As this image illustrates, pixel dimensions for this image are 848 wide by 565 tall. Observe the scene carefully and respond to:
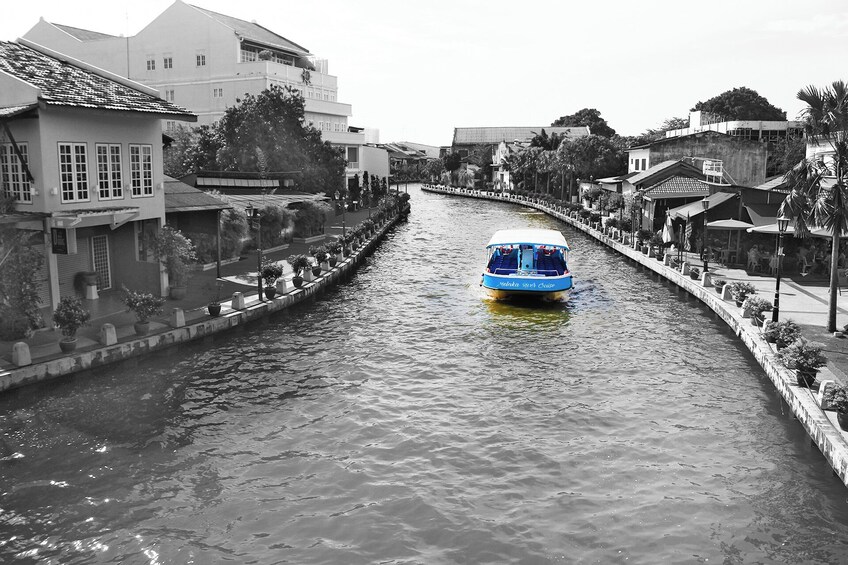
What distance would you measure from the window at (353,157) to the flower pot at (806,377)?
7619 cm

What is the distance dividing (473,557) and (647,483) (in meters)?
4.71

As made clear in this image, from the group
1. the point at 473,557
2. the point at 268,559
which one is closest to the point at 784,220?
the point at 473,557

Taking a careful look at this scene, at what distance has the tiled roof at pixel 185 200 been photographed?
34478 mm

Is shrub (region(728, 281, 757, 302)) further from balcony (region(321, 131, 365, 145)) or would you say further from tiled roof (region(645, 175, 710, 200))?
balcony (region(321, 131, 365, 145))

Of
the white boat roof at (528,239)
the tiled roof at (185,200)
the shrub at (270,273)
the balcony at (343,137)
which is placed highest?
the balcony at (343,137)

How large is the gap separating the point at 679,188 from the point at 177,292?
35493 millimetres

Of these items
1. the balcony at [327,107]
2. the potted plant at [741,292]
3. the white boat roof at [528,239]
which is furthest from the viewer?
the balcony at [327,107]

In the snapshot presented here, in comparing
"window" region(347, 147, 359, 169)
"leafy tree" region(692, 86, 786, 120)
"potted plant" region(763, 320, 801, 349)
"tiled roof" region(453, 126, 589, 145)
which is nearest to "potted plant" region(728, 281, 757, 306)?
"potted plant" region(763, 320, 801, 349)

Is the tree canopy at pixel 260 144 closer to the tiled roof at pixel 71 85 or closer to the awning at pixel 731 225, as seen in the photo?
the tiled roof at pixel 71 85

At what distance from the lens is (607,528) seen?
46.2ft

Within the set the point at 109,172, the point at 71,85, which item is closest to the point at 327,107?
the point at 109,172

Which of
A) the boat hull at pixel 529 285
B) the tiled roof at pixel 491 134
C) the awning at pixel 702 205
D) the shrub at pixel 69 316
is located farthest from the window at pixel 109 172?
the tiled roof at pixel 491 134

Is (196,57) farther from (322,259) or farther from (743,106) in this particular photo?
(743,106)

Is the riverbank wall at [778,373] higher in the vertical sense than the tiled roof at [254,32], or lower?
lower
